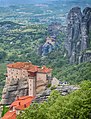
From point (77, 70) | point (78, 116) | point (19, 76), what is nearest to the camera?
point (78, 116)

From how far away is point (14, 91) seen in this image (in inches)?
3150

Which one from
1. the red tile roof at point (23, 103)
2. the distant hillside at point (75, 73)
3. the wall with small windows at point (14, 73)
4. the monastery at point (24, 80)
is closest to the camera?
the red tile roof at point (23, 103)

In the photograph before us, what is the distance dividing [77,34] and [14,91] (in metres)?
90.4

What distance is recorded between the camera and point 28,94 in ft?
247

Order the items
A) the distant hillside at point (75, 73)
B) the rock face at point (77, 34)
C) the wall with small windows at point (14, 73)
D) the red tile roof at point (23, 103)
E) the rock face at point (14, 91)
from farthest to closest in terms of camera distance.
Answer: the rock face at point (77, 34) → the distant hillside at point (75, 73) → the wall with small windows at point (14, 73) → the rock face at point (14, 91) → the red tile roof at point (23, 103)

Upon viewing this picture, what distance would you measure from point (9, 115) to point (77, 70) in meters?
74.3

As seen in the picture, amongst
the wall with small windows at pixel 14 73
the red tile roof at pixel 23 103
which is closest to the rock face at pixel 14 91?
the wall with small windows at pixel 14 73

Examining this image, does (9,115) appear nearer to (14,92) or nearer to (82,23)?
(14,92)

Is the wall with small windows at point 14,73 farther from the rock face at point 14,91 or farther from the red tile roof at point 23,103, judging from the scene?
the red tile roof at point 23,103

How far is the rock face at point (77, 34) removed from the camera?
153 metres

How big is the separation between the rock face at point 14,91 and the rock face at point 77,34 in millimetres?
64879

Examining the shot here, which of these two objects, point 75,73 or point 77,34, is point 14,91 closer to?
point 75,73

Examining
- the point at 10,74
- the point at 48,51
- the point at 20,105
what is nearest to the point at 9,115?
the point at 20,105

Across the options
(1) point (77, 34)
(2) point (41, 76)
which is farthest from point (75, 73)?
(2) point (41, 76)
